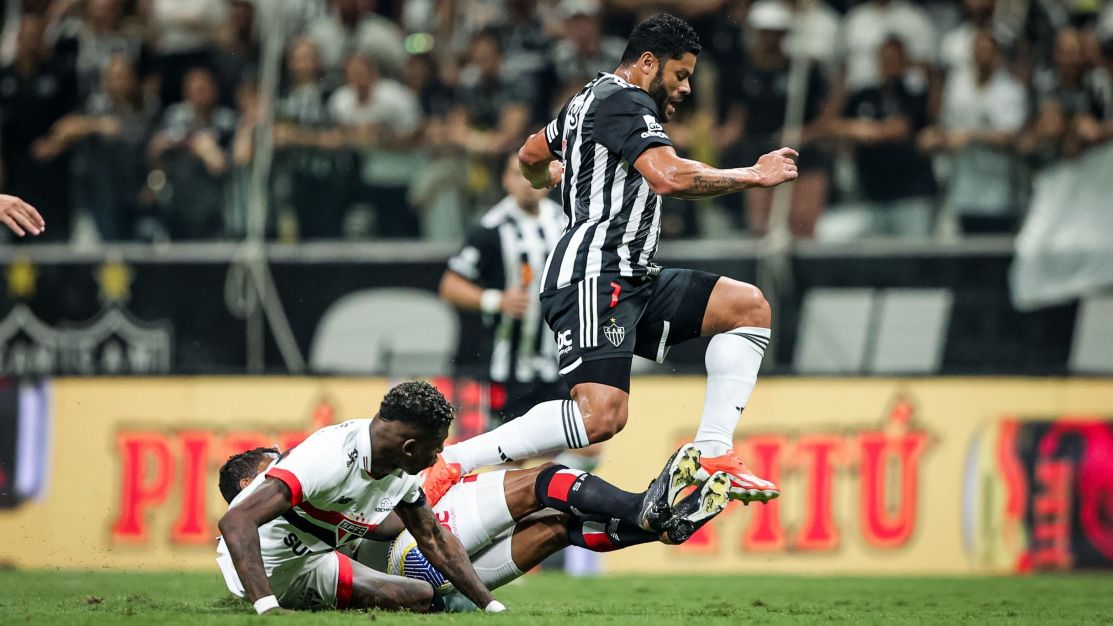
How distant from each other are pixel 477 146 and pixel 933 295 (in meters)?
3.68

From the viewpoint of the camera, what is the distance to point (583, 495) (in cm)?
647

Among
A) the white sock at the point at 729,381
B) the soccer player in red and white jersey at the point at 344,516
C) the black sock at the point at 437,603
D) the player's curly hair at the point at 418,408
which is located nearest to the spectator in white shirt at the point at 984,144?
the white sock at the point at 729,381

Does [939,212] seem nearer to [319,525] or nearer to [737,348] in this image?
[737,348]

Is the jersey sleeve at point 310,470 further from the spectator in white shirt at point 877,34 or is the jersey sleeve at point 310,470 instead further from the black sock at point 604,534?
the spectator in white shirt at point 877,34

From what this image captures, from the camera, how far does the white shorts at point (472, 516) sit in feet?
21.7

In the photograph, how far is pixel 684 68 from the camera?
6.64 metres

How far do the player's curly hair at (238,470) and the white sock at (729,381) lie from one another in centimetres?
208

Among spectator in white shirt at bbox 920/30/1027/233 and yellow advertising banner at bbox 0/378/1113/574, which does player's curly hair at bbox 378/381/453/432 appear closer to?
yellow advertising banner at bbox 0/378/1113/574

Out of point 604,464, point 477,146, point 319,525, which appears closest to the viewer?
point 319,525

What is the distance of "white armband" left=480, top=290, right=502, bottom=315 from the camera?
9.60 m

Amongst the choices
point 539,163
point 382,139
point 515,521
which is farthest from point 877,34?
point 515,521

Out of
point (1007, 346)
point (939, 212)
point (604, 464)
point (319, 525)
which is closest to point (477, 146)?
point (604, 464)

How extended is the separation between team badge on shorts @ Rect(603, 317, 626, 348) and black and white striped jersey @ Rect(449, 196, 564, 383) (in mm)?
3144

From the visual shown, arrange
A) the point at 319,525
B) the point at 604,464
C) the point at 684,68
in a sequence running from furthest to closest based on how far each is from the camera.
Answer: the point at 604,464
the point at 684,68
the point at 319,525
